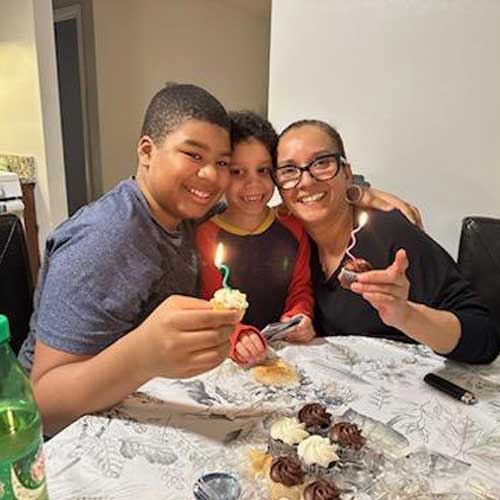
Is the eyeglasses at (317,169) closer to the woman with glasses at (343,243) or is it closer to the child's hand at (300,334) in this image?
the woman with glasses at (343,243)

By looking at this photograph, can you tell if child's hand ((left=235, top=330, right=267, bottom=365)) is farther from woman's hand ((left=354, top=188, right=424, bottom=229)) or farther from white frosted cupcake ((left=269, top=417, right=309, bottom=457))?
woman's hand ((left=354, top=188, right=424, bottom=229))

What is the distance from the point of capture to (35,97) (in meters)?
3.08

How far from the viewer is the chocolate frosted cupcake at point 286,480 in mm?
642

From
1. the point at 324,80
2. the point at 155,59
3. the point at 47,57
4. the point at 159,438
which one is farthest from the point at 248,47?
the point at 159,438

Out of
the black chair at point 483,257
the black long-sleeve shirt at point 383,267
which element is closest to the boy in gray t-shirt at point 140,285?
the black long-sleeve shirt at point 383,267

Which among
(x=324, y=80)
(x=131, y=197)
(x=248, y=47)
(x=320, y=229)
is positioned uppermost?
(x=248, y=47)

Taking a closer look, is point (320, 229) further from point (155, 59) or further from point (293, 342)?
point (155, 59)

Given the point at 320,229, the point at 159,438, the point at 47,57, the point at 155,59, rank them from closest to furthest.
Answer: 1. the point at 159,438
2. the point at 320,229
3. the point at 47,57
4. the point at 155,59

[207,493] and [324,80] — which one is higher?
[324,80]

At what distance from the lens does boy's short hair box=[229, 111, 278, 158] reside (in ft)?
4.22

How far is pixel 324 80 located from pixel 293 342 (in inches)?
51.5

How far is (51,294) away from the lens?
2.92ft

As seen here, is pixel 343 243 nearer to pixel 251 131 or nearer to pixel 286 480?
pixel 251 131

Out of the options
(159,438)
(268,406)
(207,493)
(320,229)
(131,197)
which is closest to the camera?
(207,493)
